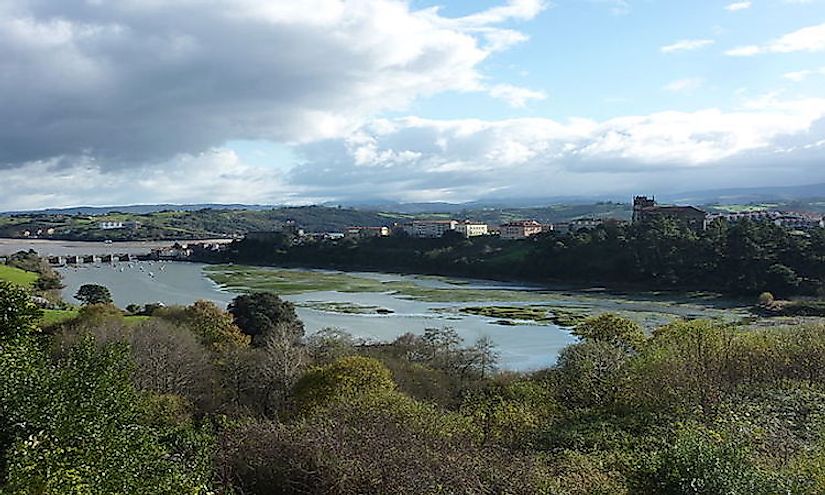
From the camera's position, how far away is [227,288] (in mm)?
58688

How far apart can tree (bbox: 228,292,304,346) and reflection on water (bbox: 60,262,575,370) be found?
164 inches

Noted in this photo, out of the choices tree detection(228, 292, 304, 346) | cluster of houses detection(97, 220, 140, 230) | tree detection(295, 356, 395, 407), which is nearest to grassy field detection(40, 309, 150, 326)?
tree detection(228, 292, 304, 346)

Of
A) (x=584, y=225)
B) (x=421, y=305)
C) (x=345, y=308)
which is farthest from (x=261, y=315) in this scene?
(x=584, y=225)

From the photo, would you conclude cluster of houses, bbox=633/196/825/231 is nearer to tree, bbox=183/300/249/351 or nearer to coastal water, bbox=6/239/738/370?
coastal water, bbox=6/239/738/370

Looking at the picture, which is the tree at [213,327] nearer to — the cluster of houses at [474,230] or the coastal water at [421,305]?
the coastal water at [421,305]

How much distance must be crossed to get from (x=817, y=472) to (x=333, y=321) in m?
34.0

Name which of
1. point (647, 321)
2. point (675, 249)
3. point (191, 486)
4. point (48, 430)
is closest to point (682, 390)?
point (191, 486)

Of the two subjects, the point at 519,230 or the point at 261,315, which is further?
the point at 519,230

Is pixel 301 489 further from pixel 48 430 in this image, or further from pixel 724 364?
pixel 724 364

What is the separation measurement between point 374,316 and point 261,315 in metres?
12.4

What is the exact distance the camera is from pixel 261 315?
31.6 meters


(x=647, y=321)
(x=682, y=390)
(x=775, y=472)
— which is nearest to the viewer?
(x=775, y=472)

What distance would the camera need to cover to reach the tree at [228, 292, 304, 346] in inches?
1220

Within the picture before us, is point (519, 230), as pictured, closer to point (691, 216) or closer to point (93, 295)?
point (691, 216)
